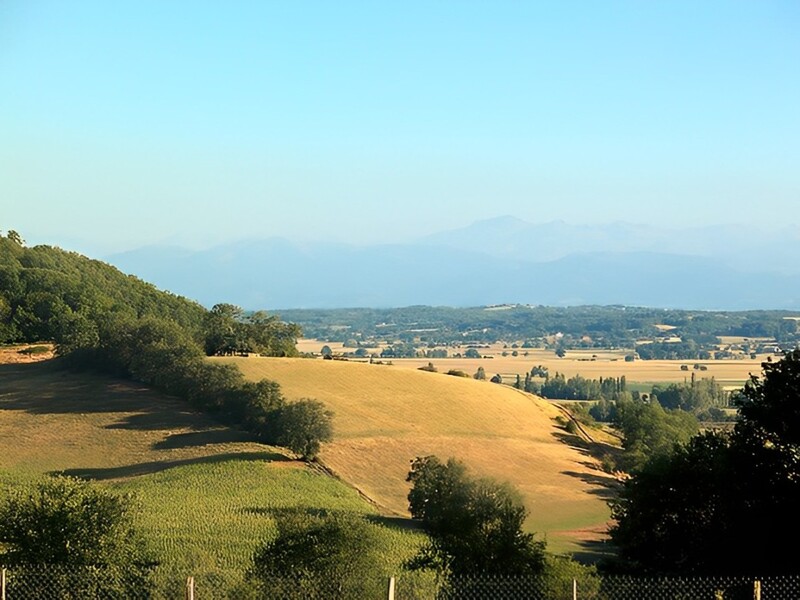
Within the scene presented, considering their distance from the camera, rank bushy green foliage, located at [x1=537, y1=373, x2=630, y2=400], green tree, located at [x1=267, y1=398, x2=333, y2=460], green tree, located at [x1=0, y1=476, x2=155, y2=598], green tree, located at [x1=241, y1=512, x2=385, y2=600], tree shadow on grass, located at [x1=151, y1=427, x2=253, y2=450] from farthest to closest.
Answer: bushy green foliage, located at [x1=537, y1=373, x2=630, y2=400] < tree shadow on grass, located at [x1=151, y1=427, x2=253, y2=450] < green tree, located at [x1=267, y1=398, x2=333, y2=460] < green tree, located at [x1=0, y1=476, x2=155, y2=598] < green tree, located at [x1=241, y1=512, x2=385, y2=600]

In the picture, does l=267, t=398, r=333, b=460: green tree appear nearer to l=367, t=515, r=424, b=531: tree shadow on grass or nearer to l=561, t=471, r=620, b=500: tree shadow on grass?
l=367, t=515, r=424, b=531: tree shadow on grass

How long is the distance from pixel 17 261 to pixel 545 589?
4845 inches

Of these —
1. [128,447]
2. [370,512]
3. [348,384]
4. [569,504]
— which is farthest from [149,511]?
[348,384]

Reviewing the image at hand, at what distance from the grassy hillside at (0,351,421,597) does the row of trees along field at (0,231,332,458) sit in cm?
172

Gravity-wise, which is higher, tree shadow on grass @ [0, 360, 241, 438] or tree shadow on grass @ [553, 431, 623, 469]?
tree shadow on grass @ [0, 360, 241, 438]

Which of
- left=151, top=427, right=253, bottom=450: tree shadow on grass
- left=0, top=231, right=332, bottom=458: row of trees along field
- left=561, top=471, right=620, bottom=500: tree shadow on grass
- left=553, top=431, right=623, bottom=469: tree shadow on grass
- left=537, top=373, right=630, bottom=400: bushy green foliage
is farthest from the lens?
left=537, top=373, right=630, bottom=400: bushy green foliage

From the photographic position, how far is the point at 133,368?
8125cm

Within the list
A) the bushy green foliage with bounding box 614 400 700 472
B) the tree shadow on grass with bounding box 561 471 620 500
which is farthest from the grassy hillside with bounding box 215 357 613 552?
the bushy green foliage with bounding box 614 400 700 472

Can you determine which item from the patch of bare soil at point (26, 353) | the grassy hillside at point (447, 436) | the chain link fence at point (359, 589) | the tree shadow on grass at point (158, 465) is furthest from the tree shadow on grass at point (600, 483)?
the patch of bare soil at point (26, 353)

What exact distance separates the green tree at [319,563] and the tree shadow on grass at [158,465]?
3500cm

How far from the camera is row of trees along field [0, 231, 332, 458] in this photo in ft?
222

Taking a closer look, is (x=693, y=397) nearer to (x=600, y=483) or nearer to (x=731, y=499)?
(x=600, y=483)

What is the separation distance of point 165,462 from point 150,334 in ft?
78.2

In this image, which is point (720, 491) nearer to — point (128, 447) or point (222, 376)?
point (128, 447)
